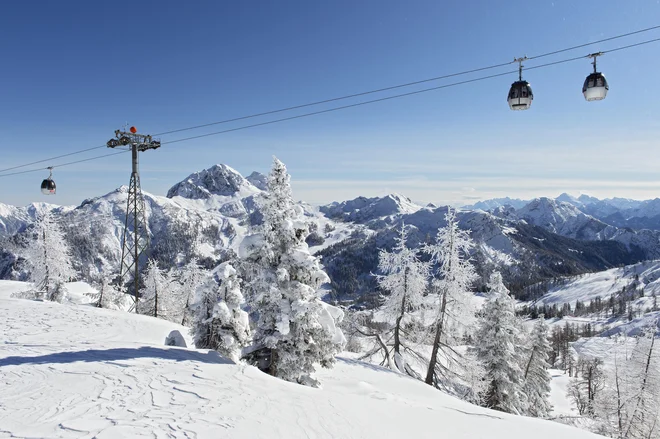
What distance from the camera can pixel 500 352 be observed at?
78.4 feet

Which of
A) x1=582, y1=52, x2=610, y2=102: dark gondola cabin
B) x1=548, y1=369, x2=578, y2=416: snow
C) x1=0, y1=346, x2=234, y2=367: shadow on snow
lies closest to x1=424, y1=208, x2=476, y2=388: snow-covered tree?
x1=582, y1=52, x2=610, y2=102: dark gondola cabin

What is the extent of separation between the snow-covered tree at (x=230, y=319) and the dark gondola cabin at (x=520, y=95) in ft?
42.9

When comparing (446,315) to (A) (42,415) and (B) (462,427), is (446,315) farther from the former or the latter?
(A) (42,415)

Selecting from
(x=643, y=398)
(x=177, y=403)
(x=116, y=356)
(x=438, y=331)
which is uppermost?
(x=177, y=403)

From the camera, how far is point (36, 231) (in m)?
39.1

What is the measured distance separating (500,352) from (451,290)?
21.3 feet

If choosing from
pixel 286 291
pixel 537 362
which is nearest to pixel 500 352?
pixel 537 362

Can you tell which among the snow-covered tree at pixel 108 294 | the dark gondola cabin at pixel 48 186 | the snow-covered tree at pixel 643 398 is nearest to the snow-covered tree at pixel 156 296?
the snow-covered tree at pixel 108 294

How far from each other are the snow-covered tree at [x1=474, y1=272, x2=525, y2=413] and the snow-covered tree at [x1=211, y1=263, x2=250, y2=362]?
16461 millimetres

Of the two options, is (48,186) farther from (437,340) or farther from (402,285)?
(437,340)

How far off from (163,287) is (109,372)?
36.4 meters

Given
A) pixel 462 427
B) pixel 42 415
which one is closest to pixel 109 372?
pixel 42 415

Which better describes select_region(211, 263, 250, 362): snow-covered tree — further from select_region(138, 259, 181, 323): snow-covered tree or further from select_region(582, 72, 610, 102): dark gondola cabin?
select_region(138, 259, 181, 323): snow-covered tree

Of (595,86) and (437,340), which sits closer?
(595,86)
